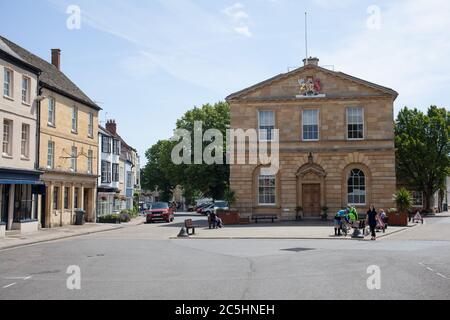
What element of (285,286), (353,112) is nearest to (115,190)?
(353,112)

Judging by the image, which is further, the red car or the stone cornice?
the red car

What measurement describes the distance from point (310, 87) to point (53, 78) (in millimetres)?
18919

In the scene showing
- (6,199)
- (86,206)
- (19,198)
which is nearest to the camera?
(6,199)

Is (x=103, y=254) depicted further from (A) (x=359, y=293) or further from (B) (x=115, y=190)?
(B) (x=115, y=190)

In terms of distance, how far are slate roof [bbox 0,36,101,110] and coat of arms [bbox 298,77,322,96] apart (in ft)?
54.0

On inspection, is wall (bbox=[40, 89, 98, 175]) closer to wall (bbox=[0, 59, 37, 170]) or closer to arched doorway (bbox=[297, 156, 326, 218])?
wall (bbox=[0, 59, 37, 170])

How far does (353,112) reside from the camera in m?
38.7

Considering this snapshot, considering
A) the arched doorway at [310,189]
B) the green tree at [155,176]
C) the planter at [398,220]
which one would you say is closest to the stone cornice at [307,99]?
the arched doorway at [310,189]

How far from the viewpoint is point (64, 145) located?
36000 millimetres

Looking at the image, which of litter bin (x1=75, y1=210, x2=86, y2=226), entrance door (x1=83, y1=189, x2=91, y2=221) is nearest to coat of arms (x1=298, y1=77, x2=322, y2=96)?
litter bin (x1=75, y1=210, x2=86, y2=226)

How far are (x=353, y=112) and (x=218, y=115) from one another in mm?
24489

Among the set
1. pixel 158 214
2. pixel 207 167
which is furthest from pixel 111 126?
pixel 158 214

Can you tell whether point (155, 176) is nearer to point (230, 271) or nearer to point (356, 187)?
point (356, 187)

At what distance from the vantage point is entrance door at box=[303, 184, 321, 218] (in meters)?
38.9
